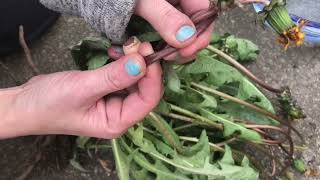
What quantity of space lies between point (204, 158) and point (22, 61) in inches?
25.2

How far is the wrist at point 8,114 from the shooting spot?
1.12 meters

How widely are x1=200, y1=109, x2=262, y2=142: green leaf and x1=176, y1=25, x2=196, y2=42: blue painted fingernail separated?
49 cm

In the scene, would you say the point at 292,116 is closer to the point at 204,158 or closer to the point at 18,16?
the point at 204,158

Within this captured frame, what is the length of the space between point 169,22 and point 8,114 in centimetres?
40

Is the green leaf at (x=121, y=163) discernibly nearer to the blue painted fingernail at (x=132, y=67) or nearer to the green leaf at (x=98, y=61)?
the green leaf at (x=98, y=61)

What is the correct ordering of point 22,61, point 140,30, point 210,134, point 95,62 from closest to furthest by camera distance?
point 140,30 → point 95,62 → point 210,134 → point 22,61

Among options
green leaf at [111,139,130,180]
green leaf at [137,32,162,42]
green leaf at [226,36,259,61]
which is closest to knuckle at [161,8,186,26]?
green leaf at [137,32,162,42]

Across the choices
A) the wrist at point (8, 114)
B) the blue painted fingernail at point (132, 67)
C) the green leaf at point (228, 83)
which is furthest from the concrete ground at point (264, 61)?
the blue painted fingernail at point (132, 67)

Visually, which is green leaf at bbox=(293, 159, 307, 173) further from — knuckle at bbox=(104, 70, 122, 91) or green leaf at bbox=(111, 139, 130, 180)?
knuckle at bbox=(104, 70, 122, 91)

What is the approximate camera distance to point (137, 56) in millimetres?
961

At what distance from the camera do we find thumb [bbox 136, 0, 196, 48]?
3.00 feet

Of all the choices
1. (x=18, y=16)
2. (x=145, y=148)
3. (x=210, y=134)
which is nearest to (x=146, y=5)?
(x=145, y=148)

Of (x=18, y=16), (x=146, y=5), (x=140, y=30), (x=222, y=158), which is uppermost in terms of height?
(x=146, y=5)

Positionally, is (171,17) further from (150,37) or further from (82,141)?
(82,141)
